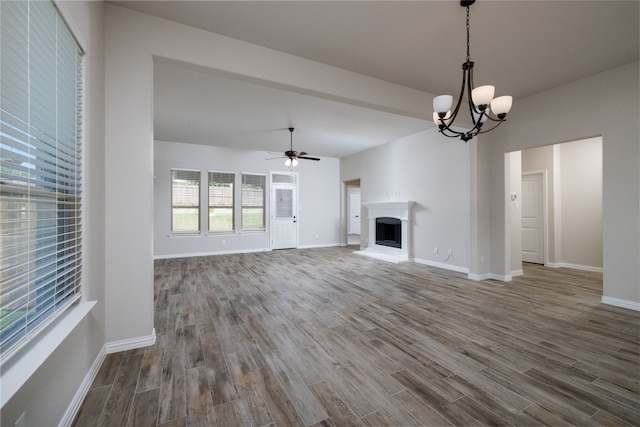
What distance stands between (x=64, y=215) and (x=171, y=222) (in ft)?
19.1

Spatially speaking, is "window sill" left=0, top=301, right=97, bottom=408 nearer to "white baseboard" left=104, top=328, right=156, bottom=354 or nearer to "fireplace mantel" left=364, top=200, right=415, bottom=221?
"white baseboard" left=104, top=328, right=156, bottom=354

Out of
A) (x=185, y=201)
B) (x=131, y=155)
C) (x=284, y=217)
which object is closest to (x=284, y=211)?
(x=284, y=217)

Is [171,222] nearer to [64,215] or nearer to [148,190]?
[148,190]

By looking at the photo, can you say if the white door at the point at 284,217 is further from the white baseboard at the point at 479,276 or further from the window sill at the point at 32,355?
the window sill at the point at 32,355

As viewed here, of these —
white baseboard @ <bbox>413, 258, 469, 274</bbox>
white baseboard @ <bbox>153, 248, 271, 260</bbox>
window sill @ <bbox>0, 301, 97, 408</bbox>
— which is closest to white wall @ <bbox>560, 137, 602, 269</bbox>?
white baseboard @ <bbox>413, 258, 469, 274</bbox>

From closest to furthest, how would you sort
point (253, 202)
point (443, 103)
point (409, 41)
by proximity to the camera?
point (443, 103), point (409, 41), point (253, 202)

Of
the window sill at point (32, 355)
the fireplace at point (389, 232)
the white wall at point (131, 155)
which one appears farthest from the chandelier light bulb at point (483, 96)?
the fireplace at point (389, 232)

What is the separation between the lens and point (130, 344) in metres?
2.27

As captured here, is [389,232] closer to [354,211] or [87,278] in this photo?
[87,278]

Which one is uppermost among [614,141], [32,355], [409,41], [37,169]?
[409,41]

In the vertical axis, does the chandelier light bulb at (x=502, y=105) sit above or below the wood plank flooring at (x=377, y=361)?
above

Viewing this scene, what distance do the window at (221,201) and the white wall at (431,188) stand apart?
168 inches

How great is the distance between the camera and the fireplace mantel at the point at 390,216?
6.19 meters

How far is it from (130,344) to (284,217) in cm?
612
